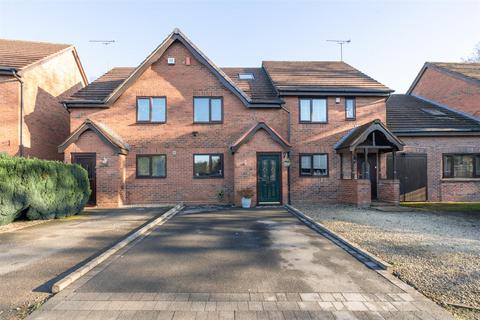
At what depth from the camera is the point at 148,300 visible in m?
3.91

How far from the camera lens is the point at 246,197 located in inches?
537

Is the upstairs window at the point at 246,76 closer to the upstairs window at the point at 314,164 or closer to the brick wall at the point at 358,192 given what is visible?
the upstairs window at the point at 314,164

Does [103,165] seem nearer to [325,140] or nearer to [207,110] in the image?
[207,110]

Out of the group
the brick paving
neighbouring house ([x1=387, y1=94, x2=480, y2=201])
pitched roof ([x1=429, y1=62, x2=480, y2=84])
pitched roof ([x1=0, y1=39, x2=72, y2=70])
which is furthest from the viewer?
pitched roof ([x1=429, y1=62, x2=480, y2=84])

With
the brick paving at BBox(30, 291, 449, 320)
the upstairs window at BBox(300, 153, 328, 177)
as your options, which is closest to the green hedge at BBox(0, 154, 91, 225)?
the brick paving at BBox(30, 291, 449, 320)

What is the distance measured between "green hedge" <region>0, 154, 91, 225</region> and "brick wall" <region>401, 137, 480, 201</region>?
56.3 ft

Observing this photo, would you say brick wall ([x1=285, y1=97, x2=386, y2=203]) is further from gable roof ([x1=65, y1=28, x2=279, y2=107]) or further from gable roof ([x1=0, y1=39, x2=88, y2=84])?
gable roof ([x1=0, y1=39, x2=88, y2=84])

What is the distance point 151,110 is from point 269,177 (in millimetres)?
7350

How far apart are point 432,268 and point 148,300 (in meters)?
5.06

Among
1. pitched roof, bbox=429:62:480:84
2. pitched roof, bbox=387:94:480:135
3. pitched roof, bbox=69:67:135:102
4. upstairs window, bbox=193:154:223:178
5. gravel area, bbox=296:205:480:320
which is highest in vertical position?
pitched roof, bbox=429:62:480:84

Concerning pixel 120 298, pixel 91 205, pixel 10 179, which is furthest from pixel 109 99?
pixel 120 298

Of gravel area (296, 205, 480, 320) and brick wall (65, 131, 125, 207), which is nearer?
gravel area (296, 205, 480, 320)

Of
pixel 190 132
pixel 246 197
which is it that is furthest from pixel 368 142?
pixel 190 132

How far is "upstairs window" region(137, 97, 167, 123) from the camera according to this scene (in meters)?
15.0
